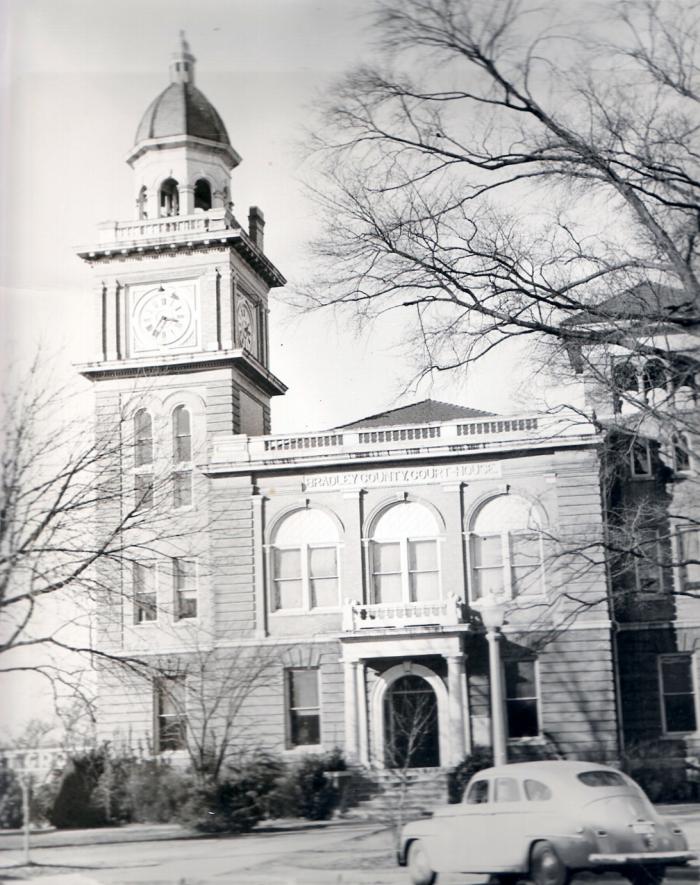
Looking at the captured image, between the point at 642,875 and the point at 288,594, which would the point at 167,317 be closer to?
the point at 288,594

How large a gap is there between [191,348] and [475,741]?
292cm

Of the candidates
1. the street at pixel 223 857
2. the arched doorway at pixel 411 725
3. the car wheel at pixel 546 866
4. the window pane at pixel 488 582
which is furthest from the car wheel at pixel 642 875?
the window pane at pixel 488 582

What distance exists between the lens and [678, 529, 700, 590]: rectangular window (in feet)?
22.8

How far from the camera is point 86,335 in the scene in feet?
23.9

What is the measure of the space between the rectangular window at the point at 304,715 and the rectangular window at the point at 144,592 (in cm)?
99

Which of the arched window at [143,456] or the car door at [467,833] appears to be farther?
the arched window at [143,456]

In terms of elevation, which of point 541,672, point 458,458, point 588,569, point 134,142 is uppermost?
point 134,142

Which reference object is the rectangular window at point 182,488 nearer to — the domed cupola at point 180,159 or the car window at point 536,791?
the domed cupola at point 180,159

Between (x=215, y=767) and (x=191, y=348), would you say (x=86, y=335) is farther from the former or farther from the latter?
(x=215, y=767)

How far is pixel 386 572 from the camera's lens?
6988 millimetres

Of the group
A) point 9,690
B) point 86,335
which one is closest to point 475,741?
point 9,690

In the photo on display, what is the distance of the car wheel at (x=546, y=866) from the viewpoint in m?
6.07

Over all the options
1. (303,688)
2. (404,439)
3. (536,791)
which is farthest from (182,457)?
(536,791)

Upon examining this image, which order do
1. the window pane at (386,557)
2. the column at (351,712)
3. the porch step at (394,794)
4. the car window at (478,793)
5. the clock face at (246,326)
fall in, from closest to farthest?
1. the car window at (478,793)
2. the porch step at (394,794)
3. the column at (351,712)
4. the window pane at (386,557)
5. the clock face at (246,326)
